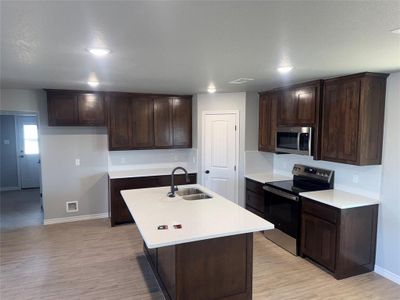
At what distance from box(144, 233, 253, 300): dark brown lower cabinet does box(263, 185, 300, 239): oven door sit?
4.32 feet

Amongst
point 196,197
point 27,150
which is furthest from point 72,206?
point 27,150

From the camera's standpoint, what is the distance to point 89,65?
2777mm

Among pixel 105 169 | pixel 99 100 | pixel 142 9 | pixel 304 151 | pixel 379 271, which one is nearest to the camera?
pixel 142 9

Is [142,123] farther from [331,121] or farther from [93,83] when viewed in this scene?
[331,121]

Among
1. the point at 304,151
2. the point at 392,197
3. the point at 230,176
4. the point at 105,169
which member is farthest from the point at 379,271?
the point at 105,169

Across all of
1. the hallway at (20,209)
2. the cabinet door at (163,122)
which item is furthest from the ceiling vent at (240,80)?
the hallway at (20,209)

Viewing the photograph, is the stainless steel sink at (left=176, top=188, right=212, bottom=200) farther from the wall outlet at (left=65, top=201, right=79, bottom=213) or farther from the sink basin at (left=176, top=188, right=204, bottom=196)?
the wall outlet at (left=65, top=201, right=79, bottom=213)

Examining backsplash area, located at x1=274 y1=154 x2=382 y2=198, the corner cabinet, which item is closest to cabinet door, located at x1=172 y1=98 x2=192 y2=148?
the corner cabinet

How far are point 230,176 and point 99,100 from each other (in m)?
2.71

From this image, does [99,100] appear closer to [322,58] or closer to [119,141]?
[119,141]

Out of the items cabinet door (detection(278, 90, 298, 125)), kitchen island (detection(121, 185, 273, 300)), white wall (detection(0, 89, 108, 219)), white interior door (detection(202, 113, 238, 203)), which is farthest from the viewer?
white interior door (detection(202, 113, 238, 203))

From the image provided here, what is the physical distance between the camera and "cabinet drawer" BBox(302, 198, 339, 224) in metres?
3.17

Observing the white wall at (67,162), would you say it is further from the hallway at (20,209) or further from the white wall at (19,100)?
the hallway at (20,209)

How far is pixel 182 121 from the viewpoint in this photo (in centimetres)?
545
